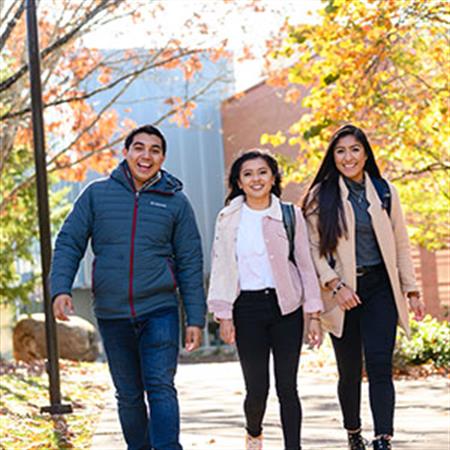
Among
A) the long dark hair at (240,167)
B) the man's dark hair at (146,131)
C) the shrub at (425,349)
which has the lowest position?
the shrub at (425,349)

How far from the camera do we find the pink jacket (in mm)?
6180

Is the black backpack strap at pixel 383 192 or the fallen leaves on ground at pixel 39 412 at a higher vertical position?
the black backpack strap at pixel 383 192

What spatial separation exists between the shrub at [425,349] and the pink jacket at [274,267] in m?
8.39

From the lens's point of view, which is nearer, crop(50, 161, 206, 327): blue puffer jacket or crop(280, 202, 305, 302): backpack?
crop(50, 161, 206, 327): blue puffer jacket

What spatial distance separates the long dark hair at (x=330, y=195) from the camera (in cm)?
650

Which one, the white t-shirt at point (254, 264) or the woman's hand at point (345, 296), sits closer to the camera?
the white t-shirt at point (254, 264)

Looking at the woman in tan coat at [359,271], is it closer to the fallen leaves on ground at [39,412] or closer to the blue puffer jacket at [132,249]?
the blue puffer jacket at [132,249]

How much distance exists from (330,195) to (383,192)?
317 millimetres

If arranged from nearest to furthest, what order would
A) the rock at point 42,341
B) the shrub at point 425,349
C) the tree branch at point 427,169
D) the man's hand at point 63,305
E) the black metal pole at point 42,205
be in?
the man's hand at point 63,305 → the black metal pole at point 42,205 → the tree branch at point 427,169 → the shrub at point 425,349 → the rock at point 42,341

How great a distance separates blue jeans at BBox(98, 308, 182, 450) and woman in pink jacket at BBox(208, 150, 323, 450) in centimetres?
35

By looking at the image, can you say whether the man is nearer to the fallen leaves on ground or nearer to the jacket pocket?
the jacket pocket

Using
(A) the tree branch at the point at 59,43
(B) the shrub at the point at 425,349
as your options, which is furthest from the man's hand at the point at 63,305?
(B) the shrub at the point at 425,349

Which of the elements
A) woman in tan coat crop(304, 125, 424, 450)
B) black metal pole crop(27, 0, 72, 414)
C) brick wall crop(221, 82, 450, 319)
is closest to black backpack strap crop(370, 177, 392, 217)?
woman in tan coat crop(304, 125, 424, 450)

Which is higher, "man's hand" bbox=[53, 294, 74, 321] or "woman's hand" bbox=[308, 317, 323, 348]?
"man's hand" bbox=[53, 294, 74, 321]
